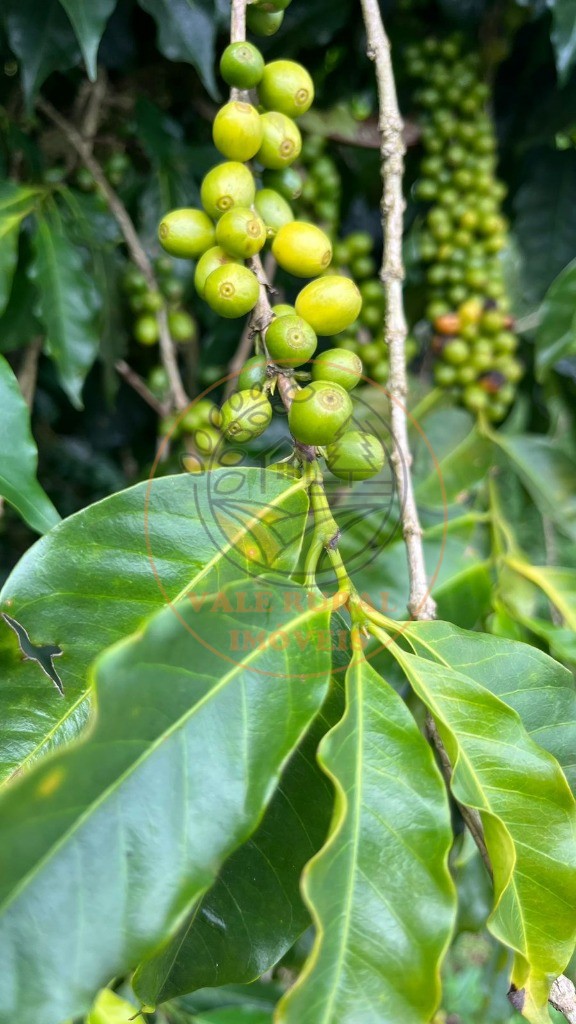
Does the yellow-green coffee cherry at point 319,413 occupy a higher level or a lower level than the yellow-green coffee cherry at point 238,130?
lower

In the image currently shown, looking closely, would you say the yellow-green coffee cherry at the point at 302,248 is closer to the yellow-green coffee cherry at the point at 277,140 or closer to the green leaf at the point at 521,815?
the yellow-green coffee cherry at the point at 277,140

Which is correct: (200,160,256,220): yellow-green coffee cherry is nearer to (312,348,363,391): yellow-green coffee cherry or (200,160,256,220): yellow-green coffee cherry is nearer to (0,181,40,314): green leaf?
(312,348,363,391): yellow-green coffee cherry

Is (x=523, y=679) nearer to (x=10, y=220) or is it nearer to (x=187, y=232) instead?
(x=187, y=232)

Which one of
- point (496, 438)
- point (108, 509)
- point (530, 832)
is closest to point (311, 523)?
point (108, 509)

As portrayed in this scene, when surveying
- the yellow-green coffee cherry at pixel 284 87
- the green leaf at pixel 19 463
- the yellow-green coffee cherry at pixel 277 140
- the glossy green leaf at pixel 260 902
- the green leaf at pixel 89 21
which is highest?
the green leaf at pixel 89 21

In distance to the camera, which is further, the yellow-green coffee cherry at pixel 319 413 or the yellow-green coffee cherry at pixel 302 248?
the yellow-green coffee cherry at pixel 302 248

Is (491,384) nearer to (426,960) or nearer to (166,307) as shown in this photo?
(166,307)

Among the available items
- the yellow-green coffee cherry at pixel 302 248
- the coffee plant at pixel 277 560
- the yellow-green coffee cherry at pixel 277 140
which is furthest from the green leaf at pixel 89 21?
the yellow-green coffee cherry at pixel 302 248
